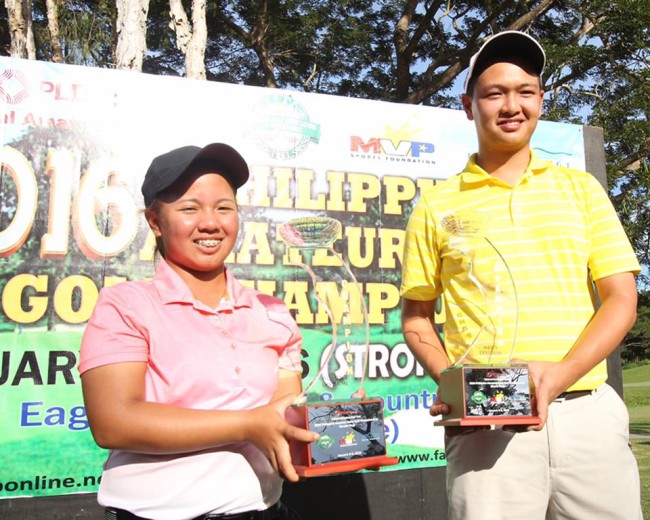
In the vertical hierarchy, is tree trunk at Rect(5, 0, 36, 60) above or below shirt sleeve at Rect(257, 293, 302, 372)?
above

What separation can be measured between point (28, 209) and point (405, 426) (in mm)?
2350

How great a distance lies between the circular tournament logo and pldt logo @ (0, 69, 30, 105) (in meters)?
1.20

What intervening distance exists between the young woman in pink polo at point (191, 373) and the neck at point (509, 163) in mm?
684

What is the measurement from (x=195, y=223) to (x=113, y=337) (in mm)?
A: 302

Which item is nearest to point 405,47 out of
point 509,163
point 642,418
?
point 642,418

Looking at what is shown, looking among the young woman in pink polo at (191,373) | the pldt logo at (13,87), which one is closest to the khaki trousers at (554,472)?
the young woman in pink polo at (191,373)

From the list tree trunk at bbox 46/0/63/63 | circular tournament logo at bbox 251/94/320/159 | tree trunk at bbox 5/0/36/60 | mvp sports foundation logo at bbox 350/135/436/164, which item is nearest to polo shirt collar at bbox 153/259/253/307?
circular tournament logo at bbox 251/94/320/159

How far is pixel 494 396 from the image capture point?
143 cm

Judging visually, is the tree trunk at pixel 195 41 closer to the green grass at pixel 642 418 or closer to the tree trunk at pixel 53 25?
the tree trunk at pixel 53 25

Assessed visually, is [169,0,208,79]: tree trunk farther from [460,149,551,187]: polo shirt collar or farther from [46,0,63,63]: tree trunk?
[460,149,551,187]: polo shirt collar

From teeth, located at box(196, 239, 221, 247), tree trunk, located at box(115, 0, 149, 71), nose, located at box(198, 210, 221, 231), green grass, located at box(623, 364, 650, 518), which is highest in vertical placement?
tree trunk, located at box(115, 0, 149, 71)

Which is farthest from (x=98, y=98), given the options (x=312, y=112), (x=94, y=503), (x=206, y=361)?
(x=206, y=361)

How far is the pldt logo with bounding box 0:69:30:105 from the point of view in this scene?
343 centimetres

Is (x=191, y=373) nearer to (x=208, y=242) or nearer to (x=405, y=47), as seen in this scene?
(x=208, y=242)
